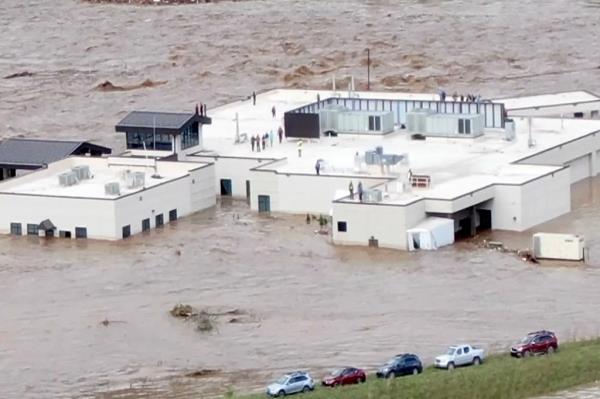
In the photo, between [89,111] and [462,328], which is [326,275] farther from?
[89,111]

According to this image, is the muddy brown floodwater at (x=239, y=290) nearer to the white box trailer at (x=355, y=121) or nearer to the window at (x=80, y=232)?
the window at (x=80, y=232)

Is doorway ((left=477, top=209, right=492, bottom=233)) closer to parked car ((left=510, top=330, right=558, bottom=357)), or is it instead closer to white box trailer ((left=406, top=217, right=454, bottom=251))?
white box trailer ((left=406, top=217, right=454, bottom=251))

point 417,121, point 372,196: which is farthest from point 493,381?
point 417,121

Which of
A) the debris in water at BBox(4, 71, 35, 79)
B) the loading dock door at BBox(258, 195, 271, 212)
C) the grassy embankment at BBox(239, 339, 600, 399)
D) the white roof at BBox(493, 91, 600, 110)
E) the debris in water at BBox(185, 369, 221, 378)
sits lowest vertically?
the debris in water at BBox(185, 369, 221, 378)

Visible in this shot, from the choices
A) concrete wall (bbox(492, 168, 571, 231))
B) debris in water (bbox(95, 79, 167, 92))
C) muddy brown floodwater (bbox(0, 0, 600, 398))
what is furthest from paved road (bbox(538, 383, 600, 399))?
debris in water (bbox(95, 79, 167, 92))

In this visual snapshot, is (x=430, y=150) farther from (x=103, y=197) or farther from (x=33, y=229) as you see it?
(x=33, y=229)

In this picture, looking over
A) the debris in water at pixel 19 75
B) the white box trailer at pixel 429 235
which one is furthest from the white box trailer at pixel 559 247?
the debris in water at pixel 19 75
